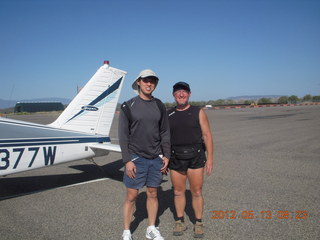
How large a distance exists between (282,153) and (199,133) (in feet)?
19.2

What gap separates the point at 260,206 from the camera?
395cm

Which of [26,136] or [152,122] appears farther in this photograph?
[26,136]

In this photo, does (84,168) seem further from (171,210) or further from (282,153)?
(282,153)

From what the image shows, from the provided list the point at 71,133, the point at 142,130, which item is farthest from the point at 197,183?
the point at 71,133

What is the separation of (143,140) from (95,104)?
2.87m

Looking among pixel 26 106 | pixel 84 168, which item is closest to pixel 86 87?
pixel 84 168

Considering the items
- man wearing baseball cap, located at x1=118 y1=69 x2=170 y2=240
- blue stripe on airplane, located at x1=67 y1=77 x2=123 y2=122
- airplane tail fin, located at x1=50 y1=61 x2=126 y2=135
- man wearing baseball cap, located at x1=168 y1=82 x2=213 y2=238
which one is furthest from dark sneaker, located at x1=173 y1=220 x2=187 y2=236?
blue stripe on airplane, located at x1=67 y1=77 x2=123 y2=122

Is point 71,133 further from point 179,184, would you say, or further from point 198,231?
point 198,231

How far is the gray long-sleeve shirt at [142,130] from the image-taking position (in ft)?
9.06

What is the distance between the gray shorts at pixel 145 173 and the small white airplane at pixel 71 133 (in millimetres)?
1801

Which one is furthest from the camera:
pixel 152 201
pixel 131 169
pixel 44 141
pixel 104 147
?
pixel 104 147

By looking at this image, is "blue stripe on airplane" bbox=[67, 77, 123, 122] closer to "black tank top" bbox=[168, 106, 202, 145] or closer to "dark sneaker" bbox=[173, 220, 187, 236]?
"black tank top" bbox=[168, 106, 202, 145]

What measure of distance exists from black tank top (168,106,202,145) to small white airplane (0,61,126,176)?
5.94 feet
